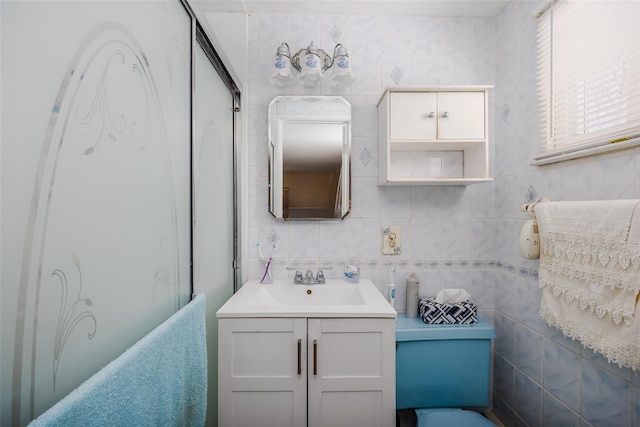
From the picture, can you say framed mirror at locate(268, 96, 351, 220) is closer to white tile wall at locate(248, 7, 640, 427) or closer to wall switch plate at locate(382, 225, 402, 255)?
white tile wall at locate(248, 7, 640, 427)

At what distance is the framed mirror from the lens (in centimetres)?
160

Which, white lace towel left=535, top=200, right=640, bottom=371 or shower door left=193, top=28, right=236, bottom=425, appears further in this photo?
shower door left=193, top=28, right=236, bottom=425

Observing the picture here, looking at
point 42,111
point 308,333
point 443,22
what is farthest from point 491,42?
point 42,111

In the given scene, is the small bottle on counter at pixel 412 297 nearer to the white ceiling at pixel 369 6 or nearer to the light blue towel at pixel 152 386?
the light blue towel at pixel 152 386

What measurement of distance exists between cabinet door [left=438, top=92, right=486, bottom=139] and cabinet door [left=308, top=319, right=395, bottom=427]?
97 cm

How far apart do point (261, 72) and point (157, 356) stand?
4.90ft

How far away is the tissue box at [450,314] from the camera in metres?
1.45

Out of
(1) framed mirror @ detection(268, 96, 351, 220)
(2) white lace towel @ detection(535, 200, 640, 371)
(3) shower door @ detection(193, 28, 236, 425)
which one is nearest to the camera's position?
(2) white lace towel @ detection(535, 200, 640, 371)

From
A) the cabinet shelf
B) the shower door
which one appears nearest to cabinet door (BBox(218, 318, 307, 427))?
the shower door

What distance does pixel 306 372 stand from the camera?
45.0 inches

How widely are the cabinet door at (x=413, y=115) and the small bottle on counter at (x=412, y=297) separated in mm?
774

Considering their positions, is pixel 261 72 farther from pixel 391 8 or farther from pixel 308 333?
pixel 308 333

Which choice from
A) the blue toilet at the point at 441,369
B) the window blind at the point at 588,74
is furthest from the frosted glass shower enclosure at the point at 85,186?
the window blind at the point at 588,74

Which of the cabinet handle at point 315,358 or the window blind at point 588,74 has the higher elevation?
the window blind at point 588,74
